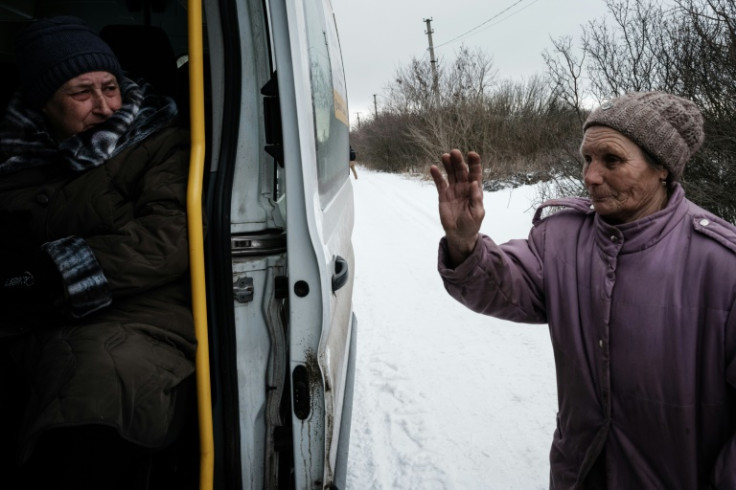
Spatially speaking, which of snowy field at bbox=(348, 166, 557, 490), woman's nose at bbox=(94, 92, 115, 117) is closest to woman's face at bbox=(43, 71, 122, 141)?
woman's nose at bbox=(94, 92, 115, 117)

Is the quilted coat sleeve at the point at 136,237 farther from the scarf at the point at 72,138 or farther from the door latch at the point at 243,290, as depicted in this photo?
the door latch at the point at 243,290

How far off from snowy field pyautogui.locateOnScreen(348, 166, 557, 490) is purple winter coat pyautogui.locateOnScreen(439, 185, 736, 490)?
1.00 m

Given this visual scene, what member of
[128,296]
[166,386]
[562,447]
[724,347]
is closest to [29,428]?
[166,386]

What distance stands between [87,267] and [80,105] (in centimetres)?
65

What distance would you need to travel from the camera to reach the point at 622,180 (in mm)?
1373

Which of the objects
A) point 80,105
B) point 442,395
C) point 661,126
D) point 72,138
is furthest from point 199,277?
point 442,395

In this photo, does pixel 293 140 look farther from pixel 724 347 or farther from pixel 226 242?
pixel 724 347

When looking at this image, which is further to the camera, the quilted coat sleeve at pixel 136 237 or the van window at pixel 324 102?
the van window at pixel 324 102

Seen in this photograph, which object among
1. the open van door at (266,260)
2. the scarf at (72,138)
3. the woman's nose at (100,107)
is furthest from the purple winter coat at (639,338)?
the woman's nose at (100,107)

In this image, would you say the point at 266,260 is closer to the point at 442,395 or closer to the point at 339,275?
the point at 339,275

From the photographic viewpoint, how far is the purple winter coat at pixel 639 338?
1233 mm

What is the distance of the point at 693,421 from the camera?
126 centimetres

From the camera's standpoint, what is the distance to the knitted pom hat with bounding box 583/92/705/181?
134cm

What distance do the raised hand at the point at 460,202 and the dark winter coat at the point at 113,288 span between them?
0.81 metres
